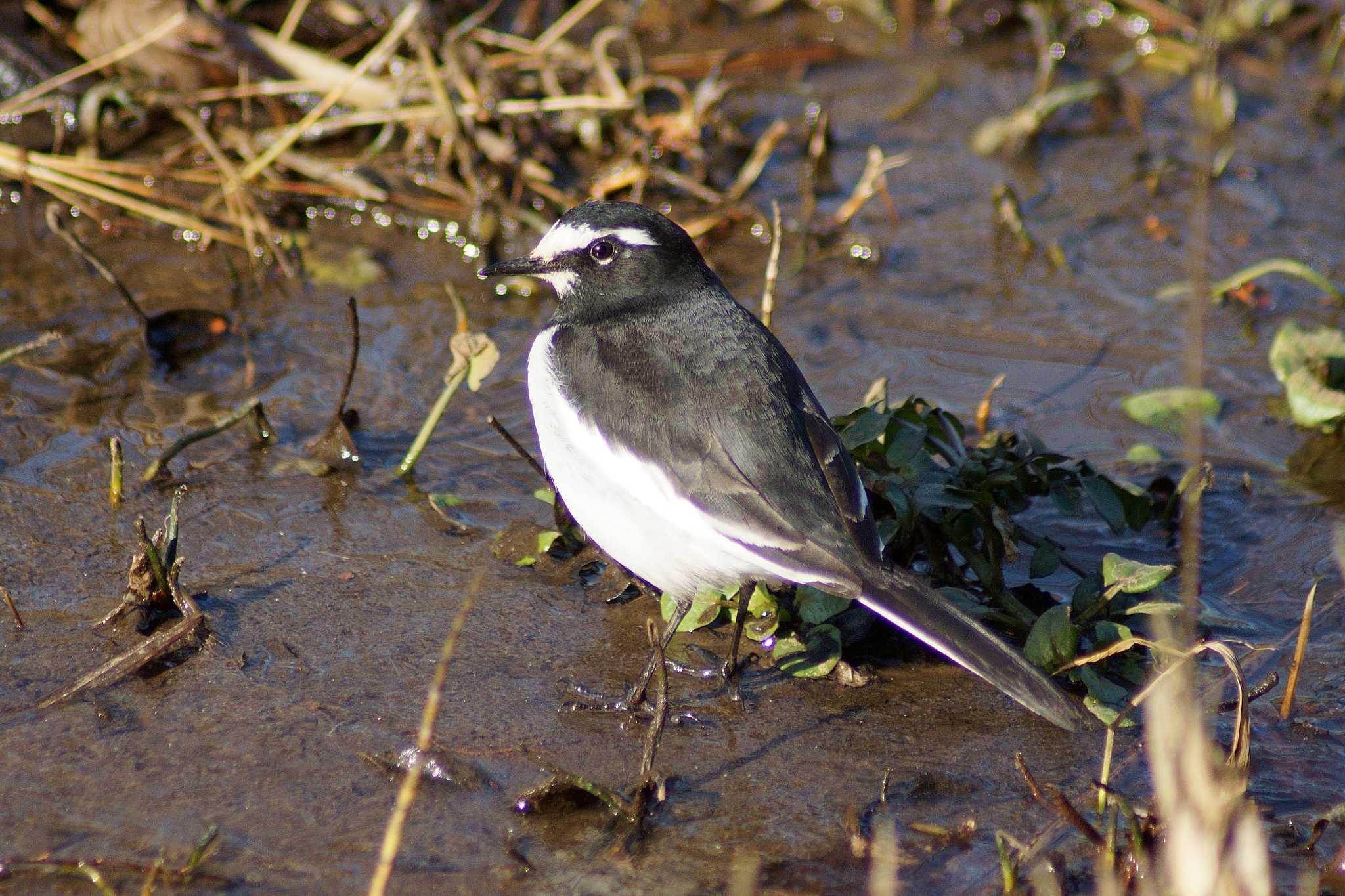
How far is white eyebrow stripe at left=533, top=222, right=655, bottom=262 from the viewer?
448cm

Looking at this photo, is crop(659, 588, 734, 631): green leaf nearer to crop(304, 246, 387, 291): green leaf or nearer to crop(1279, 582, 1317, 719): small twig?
crop(1279, 582, 1317, 719): small twig

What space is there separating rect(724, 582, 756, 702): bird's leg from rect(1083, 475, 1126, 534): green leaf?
1.26 m

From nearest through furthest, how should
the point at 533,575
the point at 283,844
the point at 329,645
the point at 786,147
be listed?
1. the point at 283,844
2. the point at 329,645
3. the point at 533,575
4. the point at 786,147

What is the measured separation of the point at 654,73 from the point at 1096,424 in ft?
11.6

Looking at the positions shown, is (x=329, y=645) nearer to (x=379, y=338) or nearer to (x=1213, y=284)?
(x=379, y=338)

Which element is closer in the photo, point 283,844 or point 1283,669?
point 283,844

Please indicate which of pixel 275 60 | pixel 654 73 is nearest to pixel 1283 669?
pixel 654 73

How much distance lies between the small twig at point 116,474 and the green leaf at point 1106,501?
3271 mm

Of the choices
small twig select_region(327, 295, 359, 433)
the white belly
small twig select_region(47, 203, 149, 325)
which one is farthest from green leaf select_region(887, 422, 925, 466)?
small twig select_region(47, 203, 149, 325)

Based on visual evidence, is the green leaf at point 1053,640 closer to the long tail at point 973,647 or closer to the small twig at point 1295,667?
the long tail at point 973,647

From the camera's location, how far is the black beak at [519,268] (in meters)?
4.65

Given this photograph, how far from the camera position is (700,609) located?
14.3 ft

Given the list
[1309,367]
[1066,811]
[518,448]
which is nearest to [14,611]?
[518,448]

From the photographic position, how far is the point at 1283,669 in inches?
167
